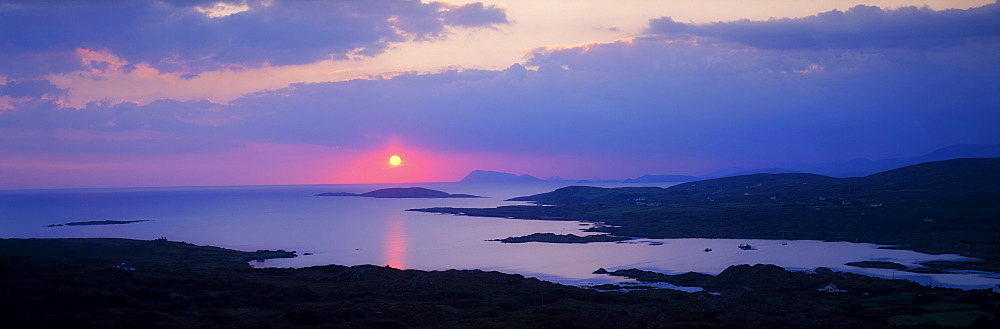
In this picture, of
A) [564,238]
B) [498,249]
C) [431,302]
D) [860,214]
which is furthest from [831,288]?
[860,214]

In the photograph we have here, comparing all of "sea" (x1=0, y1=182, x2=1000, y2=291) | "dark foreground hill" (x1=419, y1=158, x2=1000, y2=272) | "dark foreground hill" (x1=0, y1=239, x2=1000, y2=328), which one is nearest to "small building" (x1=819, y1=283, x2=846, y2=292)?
"dark foreground hill" (x1=0, y1=239, x2=1000, y2=328)

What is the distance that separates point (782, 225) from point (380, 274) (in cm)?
7079

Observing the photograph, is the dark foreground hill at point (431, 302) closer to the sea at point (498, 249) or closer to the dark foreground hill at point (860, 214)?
the sea at point (498, 249)

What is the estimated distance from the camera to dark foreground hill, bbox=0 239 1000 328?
96.8ft

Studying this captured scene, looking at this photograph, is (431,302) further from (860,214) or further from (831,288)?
(860,214)

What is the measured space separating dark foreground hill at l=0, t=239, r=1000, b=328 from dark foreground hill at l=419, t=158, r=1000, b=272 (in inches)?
1038

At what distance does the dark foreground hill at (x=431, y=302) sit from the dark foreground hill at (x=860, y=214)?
86.5ft

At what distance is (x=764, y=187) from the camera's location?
171 meters

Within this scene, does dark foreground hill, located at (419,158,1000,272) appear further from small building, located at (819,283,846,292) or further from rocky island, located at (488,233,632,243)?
small building, located at (819,283,846,292)

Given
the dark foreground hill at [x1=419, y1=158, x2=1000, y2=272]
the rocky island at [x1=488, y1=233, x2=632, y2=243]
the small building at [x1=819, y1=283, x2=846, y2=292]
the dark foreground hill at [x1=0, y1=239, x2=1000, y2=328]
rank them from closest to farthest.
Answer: the dark foreground hill at [x1=0, y1=239, x2=1000, y2=328]
the small building at [x1=819, y1=283, x2=846, y2=292]
the dark foreground hill at [x1=419, y1=158, x2=1000, y2=272]
the rocky island at [x1=488, y1=233, x2=632, y2=243]

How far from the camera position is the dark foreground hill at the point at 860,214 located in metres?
80.6

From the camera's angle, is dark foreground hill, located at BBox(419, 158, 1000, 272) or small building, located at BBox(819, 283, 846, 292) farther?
dark foreground hill, located at BBox(419, 158, 1000, 272)

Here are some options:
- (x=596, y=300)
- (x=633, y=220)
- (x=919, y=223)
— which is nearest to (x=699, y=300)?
(x=596, y=300)

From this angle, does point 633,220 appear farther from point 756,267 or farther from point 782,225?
point 756,267
